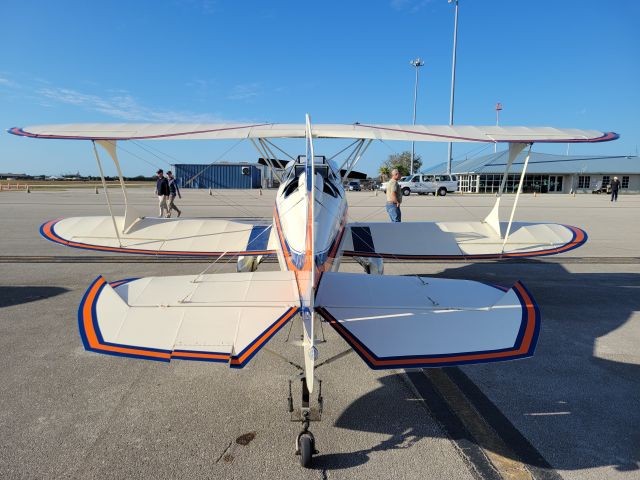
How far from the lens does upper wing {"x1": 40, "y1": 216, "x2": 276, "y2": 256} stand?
6.41 m

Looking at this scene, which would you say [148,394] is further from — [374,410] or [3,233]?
[3,233]

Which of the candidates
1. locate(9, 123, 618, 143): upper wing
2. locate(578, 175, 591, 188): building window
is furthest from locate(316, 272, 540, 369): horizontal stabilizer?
locate(578, 175, 591, 188): building window

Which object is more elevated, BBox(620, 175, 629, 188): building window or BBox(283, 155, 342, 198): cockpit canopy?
BBox(283, 155, 342, 198): cockpit canopy

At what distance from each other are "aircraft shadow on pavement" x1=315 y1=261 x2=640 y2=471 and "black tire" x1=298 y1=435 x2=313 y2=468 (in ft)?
0.30

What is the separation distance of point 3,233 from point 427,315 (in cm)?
1433

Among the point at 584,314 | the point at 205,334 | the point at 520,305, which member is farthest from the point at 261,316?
the point at 584,314

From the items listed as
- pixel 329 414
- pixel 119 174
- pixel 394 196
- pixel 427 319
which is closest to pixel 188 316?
pixel 329 414

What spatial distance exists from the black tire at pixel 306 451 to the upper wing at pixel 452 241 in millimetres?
3666

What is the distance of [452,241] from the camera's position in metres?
6.80

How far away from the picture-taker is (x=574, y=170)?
57.4 meters

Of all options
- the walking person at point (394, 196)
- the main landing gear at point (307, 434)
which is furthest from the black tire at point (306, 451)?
the walking person at point (394, 196)

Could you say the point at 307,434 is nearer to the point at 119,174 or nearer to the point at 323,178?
the point at 323,178

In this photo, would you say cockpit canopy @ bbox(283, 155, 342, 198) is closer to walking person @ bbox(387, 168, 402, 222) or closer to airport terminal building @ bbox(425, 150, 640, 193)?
walking person @ bbox(387, 168, 402, 222)

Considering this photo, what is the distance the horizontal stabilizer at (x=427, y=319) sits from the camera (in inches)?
96.1
